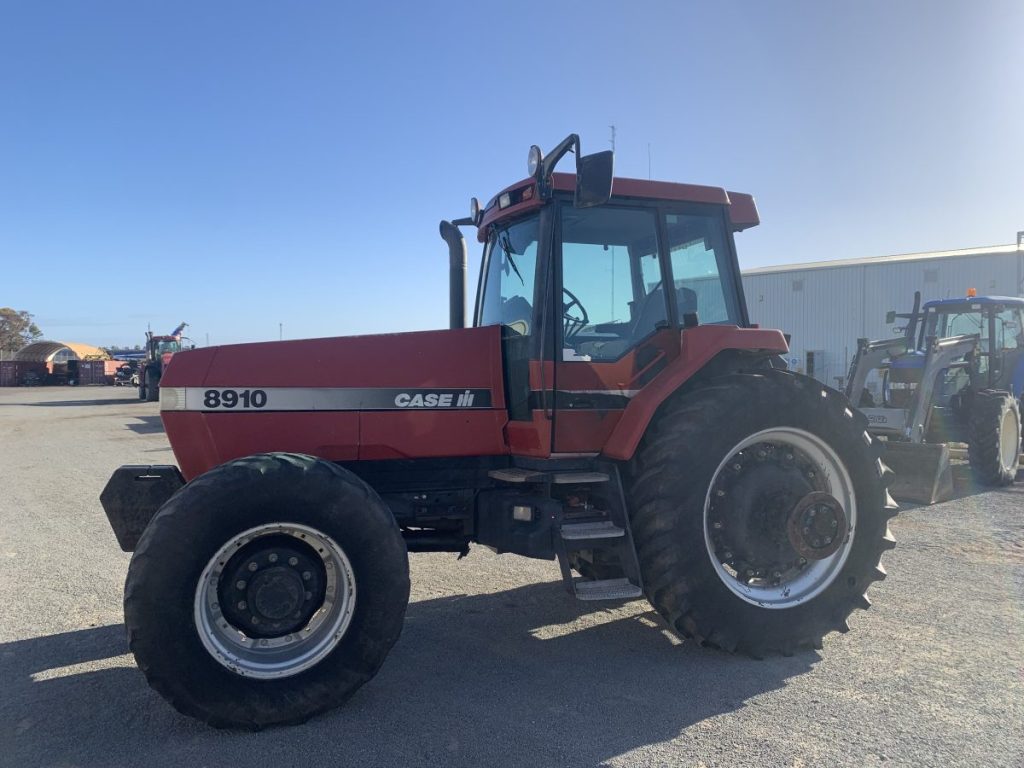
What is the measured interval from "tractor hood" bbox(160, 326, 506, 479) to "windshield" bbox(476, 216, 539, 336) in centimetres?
23

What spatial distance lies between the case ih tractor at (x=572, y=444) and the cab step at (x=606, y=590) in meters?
0.02

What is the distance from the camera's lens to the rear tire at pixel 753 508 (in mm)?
3826

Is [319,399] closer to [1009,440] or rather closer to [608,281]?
[608,281]

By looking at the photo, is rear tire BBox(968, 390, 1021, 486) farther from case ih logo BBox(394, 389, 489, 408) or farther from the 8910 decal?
the 8910 decal

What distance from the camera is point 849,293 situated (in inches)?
1065

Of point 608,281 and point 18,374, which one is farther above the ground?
point 608,281

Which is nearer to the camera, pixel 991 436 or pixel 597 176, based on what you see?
pixel 597 176

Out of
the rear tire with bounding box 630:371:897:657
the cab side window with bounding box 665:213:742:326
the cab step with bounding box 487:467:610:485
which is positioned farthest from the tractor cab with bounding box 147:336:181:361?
the rear tire with bounding box 630:371:897:657

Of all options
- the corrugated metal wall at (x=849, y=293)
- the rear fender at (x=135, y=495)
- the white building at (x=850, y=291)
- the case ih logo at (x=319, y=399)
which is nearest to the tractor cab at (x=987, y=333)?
the case ih logo at (x=319, y=399)

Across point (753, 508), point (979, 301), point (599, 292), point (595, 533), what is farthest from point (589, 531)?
point (979, 301)

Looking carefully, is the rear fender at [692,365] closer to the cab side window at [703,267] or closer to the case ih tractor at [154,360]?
the cab side window at [703,267]

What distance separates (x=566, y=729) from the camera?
322 centimetres

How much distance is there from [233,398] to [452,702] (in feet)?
6.19

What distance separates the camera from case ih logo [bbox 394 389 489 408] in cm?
407
